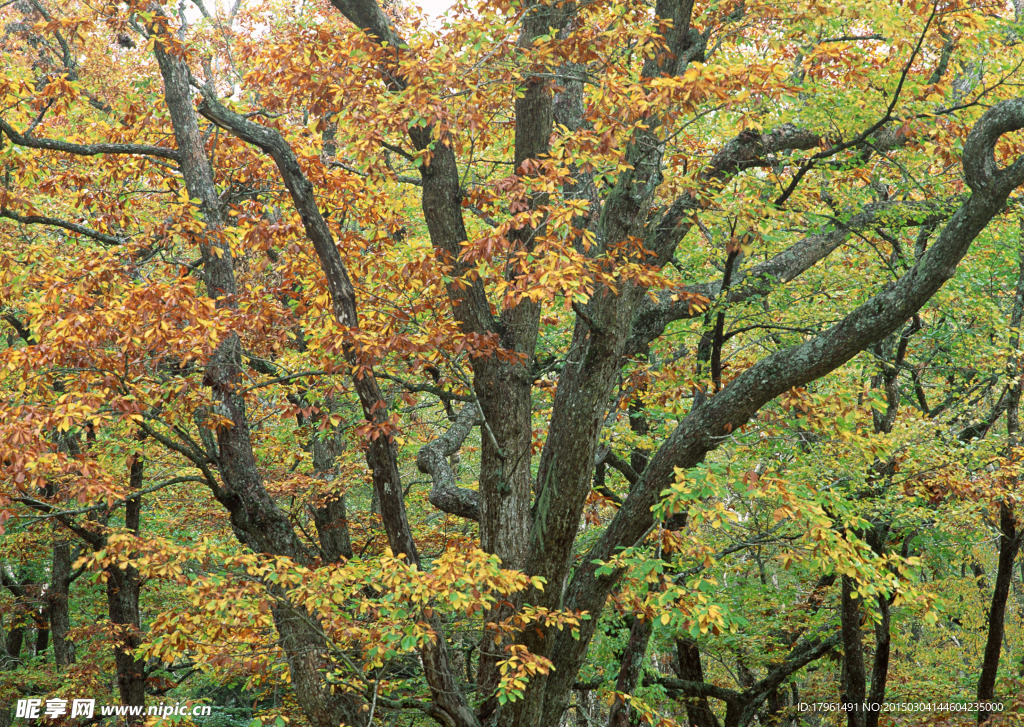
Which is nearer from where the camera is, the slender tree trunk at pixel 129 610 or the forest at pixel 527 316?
the forest at pixel 527 316

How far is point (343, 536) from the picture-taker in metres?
11.5

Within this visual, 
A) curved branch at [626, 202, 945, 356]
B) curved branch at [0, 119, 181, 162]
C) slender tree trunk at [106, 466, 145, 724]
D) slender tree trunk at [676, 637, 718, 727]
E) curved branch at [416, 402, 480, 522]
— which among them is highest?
curved branch at [0, 119, 181, 162]

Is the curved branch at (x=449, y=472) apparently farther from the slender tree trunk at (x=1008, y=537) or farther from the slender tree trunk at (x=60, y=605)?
the slender tree trunk at (x=60, y=605)

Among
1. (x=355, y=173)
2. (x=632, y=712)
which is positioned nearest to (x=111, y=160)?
(x=355, y=173)

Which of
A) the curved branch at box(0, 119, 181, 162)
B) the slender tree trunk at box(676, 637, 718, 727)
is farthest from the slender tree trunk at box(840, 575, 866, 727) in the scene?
the curved branch at box(0, 119, 181, 162)

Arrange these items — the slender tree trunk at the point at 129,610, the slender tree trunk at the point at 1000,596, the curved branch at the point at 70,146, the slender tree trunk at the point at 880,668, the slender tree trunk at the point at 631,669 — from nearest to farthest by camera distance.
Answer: the curved branch at the point at 70,146 → the slender tree trunk at the point at 631,669 → the slender tree trunk at the point at 1000,596 → the slender tree trunk at the point at 880,668 → the slender tree trunk at the point at 129,610

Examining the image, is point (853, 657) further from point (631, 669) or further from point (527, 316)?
point (527, 316)

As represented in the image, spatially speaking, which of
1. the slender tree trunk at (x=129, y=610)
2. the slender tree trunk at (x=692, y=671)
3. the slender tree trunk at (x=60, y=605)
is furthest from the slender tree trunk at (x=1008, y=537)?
the slender tree trunk at (x=60, y=605)

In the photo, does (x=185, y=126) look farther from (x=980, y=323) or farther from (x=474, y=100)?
(x=980, y=323)

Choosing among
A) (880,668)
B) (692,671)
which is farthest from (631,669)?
(880,668)

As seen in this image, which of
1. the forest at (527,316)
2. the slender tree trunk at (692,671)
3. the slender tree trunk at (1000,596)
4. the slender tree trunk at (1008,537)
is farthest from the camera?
the slender tree trunk at (692,671)

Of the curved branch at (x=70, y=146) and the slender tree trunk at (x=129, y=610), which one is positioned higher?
the curved branch at (x=70, y=146)

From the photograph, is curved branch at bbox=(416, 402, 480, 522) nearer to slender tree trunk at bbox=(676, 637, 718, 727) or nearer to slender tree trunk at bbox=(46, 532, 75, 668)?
slender tree trunk at bbox=(676, 637, 718, 727)

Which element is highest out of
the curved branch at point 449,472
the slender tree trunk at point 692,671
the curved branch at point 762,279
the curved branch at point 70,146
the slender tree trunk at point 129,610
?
the curved branch at point 70,146
